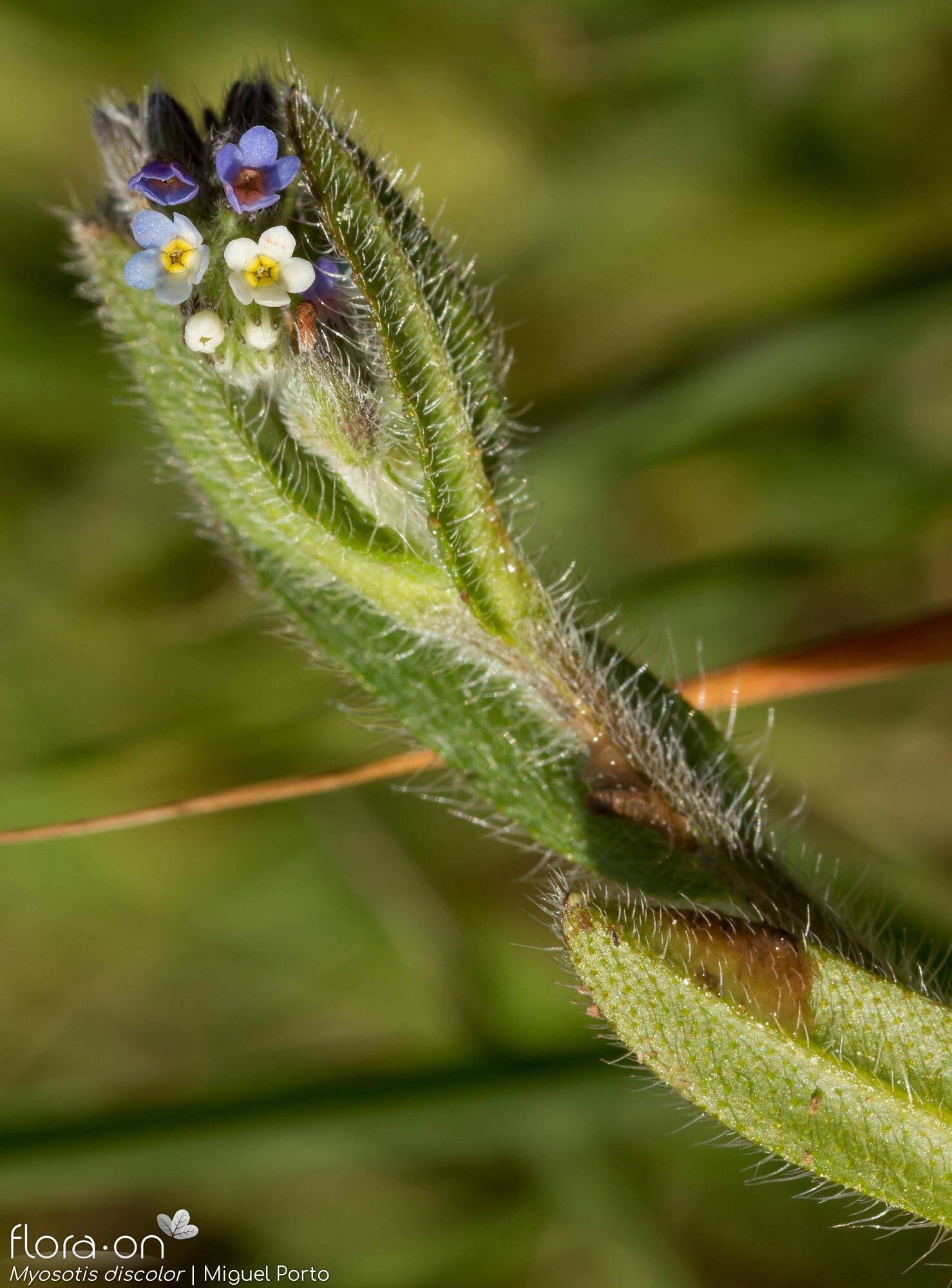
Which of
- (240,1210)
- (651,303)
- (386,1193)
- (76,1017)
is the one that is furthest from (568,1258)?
(651,303)

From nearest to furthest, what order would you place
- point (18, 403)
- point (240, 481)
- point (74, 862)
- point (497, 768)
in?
point (240, 481) < point (497, 768) < point (74, 862) < point (18, 403)

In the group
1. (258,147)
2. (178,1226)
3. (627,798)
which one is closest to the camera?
(258,147)

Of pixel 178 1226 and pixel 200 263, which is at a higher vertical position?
pixel 200 263

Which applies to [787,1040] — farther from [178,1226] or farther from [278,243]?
[178,1226]

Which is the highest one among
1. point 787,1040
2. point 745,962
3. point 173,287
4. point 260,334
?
point 173,287

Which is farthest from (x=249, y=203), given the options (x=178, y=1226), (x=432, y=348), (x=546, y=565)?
(x=178, y=1226)

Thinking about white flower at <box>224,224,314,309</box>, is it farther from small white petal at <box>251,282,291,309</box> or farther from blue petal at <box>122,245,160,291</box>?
blue petal at <box>122,245,160,291</box>

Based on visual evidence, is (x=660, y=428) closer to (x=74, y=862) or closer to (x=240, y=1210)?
(x=74, y=862)
